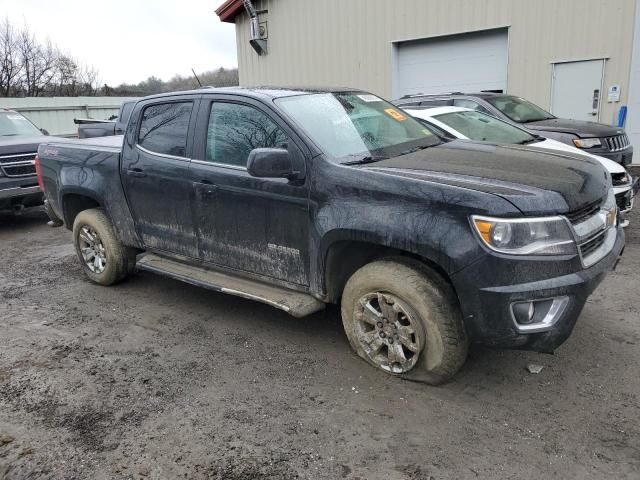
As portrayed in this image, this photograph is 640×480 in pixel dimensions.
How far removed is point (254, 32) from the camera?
1587 centimetres

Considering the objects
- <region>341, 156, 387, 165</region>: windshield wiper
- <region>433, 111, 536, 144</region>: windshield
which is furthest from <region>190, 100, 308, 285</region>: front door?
<region>433, 111, 536, 144</region>: windshield

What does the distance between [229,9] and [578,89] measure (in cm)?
990

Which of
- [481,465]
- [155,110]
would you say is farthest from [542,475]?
[155,110]

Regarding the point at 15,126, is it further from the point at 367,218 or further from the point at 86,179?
the point at 367,218

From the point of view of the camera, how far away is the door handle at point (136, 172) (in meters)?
4.74

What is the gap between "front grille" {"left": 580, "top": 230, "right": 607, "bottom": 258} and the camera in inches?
122

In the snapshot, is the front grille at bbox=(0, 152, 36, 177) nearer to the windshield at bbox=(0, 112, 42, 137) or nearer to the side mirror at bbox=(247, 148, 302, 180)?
the windshield at bbox=(0, 112, 42, 137)

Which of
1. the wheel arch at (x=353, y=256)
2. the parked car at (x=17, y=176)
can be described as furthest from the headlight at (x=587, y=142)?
the parked car at (x=17, y=176)

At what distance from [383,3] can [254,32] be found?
410 cm

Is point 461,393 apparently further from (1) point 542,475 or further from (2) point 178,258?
(2) point 178,258

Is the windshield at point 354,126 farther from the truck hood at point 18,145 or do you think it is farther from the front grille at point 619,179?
the truck hood at point 18,145

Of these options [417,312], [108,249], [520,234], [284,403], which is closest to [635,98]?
[520,234]

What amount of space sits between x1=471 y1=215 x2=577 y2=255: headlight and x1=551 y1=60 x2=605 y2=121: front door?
33.0ft

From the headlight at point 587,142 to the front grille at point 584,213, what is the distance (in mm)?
4636
